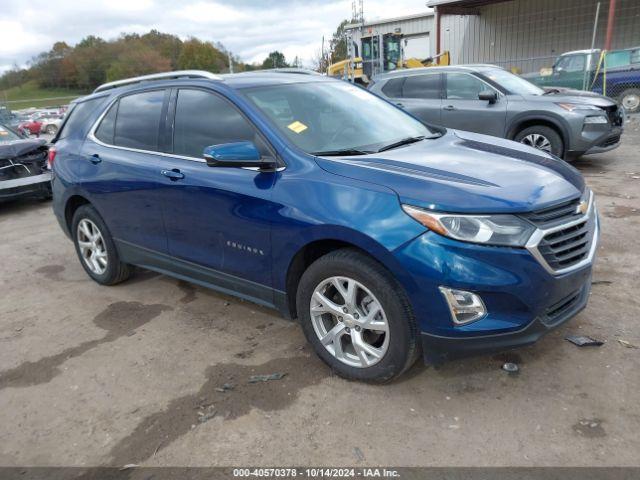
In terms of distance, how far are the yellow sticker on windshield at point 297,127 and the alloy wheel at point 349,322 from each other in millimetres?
1013

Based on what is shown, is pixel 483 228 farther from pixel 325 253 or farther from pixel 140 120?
pixel 140 120

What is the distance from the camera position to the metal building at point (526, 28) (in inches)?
901

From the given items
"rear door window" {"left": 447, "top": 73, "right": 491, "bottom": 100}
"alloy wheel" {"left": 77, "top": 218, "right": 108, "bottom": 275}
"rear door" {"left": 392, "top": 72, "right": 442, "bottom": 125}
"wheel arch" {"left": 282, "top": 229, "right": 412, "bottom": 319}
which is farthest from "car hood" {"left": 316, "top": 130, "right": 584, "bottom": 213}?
"rear door" {"left": 392, "top": 72, "right": 442, "bottom": 125}

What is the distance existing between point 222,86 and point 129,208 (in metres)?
1.33

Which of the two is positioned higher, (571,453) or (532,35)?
(532,35)

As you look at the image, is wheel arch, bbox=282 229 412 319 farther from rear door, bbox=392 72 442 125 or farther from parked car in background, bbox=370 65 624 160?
rear door, bbox=392 72 442 125

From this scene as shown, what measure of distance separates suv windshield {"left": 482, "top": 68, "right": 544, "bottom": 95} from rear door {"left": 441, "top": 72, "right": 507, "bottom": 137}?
0.76 ft

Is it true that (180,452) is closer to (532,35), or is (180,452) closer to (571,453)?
(571,453)

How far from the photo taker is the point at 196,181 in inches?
140

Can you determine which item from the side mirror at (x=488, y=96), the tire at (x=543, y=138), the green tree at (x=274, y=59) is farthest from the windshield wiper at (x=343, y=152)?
the green tree at (x=274, y=59)

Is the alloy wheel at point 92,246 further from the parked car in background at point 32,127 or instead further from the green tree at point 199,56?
the green tree at point 199,56

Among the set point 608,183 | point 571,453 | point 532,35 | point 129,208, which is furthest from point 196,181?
point 532,35

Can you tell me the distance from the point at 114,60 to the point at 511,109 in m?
74.8

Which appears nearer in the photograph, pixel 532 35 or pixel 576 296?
pixel 576 296
